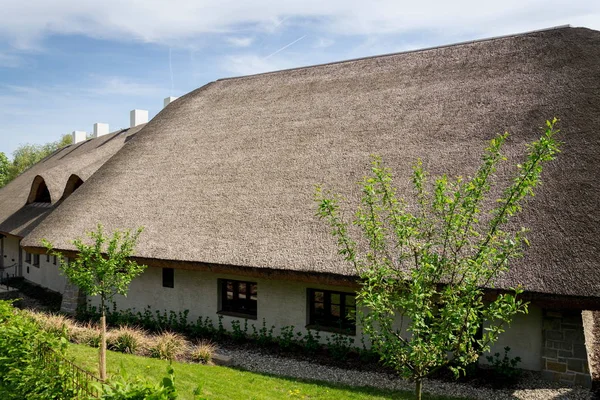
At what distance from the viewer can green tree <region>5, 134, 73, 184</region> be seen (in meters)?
57.0

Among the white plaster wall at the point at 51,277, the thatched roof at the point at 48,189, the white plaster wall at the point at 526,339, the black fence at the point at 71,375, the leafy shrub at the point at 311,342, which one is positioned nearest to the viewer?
the black fence at the point at 71,375

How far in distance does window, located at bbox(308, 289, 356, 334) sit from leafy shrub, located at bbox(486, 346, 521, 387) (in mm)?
3274

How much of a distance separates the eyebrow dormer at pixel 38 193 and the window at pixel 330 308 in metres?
13.9

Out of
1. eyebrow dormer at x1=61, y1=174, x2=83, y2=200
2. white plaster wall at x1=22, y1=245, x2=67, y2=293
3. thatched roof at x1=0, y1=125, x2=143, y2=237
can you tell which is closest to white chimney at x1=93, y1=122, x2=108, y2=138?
thatched roof at x1=0, y1=125, x2=143, y2=237

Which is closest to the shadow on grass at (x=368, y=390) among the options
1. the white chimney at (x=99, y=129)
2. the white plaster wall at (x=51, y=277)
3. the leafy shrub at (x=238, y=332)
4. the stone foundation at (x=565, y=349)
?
the stone foundation at (x=565, y=349)

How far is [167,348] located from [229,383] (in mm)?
2345

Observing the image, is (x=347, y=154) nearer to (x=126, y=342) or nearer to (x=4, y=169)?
(x=126, y=342)

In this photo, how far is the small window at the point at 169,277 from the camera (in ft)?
46.6

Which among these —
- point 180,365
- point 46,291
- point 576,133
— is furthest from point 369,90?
point 46,291

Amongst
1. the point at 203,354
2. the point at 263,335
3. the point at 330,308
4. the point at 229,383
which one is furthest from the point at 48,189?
the point at 229,383

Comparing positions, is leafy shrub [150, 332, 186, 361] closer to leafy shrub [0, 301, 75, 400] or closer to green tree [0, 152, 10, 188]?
leafy shrub [0, 301, 75, 400]

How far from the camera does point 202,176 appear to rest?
48.2 ft

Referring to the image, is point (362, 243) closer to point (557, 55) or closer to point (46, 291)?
point (557, 55)

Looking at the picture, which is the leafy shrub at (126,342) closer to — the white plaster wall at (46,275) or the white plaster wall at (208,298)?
the white plaster wall at (208,298)
